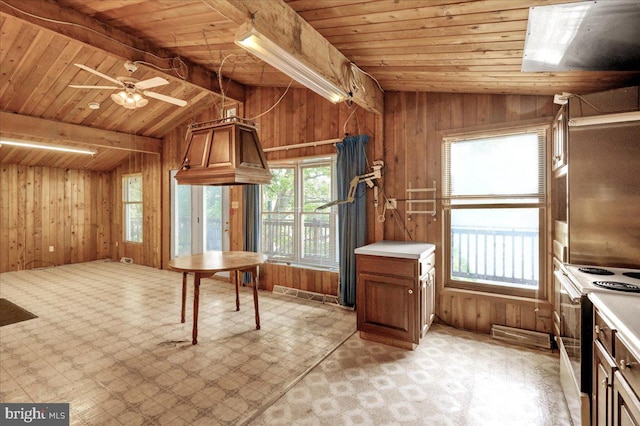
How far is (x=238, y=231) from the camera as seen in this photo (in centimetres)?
513

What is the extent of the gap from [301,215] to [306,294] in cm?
116

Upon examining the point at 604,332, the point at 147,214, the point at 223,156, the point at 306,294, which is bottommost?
the point at 306,294

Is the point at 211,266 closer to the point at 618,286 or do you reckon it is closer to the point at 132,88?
the point at 132,88

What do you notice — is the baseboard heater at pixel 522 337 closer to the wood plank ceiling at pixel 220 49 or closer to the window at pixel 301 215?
the window at pixel 301 215

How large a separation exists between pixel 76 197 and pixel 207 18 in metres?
6.85

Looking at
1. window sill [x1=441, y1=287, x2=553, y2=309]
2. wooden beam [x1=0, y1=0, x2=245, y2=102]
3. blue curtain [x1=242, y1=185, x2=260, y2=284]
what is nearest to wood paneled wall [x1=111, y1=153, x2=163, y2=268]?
blue curtain [x1=242, y1=185, x2=260, y2=284]

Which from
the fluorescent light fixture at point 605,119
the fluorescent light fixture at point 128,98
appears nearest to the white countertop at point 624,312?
the fluorescent light fixture at point 605,119

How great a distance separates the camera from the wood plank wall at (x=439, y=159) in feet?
9.66

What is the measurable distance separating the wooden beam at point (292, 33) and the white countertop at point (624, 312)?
215 cm

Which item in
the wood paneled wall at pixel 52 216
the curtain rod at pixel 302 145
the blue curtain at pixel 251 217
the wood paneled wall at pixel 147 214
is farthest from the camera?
the wood paneled wall at pixel 147 214

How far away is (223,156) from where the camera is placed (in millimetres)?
2924

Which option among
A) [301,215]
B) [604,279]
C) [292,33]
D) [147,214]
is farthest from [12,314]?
[604,279]

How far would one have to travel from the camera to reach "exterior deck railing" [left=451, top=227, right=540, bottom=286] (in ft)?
9.91

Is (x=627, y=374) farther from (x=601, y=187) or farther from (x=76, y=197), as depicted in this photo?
(x=76, y=197)
